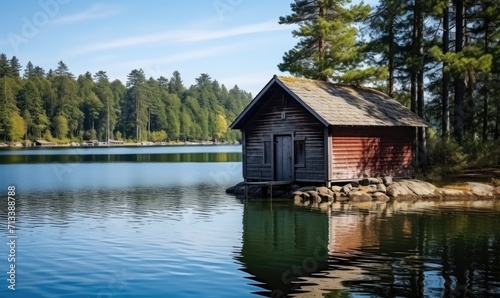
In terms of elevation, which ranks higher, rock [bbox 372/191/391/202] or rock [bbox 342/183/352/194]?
rock [bbox 342/183/352/194]

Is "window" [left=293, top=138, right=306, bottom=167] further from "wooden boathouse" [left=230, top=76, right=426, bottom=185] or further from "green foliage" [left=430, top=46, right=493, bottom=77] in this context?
"green foliage" [left=430, top=46, right=493, bottom=77]

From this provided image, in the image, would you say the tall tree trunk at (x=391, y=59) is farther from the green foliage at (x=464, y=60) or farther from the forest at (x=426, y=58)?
the green foliage at (x=464, y=60)

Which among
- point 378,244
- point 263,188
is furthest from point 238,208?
point 378,244

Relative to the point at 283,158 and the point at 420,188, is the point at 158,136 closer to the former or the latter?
the point at 283,158

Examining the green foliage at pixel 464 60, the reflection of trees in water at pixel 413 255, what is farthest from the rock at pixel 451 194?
the green foliage at pixel 464 60

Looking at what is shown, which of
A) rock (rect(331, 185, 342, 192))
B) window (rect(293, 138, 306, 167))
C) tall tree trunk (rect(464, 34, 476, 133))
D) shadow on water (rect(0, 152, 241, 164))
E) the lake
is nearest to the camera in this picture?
the lake

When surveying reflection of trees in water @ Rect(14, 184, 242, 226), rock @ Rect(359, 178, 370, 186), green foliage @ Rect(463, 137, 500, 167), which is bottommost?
reflection of trees in water @ Rect(14, 184, 242, 226)

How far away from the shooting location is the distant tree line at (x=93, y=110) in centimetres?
13450

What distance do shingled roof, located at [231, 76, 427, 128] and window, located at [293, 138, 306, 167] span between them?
2431 millimetres

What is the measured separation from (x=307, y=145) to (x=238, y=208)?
6479 mm

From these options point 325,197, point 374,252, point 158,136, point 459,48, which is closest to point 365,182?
point 325,197

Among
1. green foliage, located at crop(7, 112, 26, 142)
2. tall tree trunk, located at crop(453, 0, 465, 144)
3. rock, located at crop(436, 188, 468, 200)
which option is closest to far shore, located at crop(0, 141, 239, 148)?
green foliage, located at crop(7, 112, 26, 142)

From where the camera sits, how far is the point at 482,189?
2959cm

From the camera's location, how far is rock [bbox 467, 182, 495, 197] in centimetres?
2936
